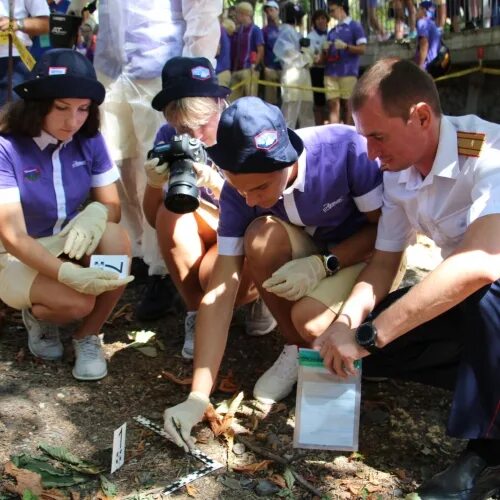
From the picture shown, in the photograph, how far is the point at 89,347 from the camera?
263 cm

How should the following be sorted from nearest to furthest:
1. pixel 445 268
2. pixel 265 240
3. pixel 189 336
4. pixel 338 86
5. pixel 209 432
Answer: pixel 445 268
pixel 209 432
pixel 265 240
pixel 189 336
pixel 338 86

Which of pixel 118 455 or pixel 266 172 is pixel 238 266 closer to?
pixel 266 172

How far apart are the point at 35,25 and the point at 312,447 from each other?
269cm

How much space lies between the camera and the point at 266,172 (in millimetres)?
2064

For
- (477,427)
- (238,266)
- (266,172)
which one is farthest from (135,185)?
(477,427)

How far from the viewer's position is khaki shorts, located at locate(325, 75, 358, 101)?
886cm

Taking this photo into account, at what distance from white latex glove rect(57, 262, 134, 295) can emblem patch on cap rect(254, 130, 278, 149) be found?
0.85 metres

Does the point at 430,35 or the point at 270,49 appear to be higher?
the point at 430,35

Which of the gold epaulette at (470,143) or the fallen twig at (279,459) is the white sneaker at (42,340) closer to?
the fallen twig at (279,459)

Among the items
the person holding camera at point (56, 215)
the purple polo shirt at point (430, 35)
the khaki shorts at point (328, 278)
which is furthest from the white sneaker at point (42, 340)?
the purple polo shirt at point (430, 35)

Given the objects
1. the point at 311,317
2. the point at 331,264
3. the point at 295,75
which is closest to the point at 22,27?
the point at 331,264

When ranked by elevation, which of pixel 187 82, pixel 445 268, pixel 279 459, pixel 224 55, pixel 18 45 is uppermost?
pixel 18 45

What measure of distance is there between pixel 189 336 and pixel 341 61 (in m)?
6.82

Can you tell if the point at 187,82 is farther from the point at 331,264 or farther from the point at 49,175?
the point at 331,264
